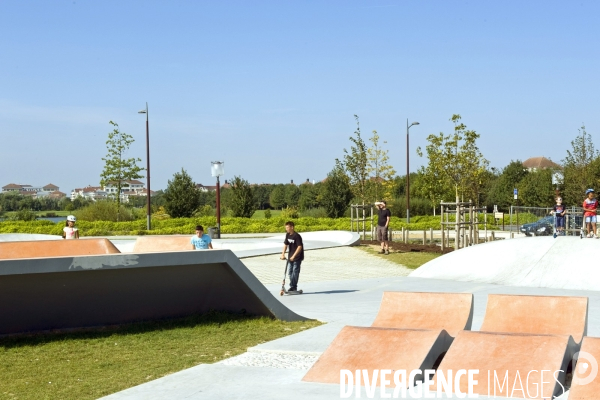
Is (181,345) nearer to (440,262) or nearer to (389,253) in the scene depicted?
(440,262)

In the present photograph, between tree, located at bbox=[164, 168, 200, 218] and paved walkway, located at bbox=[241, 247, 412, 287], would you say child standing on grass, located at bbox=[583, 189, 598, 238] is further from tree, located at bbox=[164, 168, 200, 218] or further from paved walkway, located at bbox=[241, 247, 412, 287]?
tree, located at bbox=[164, 168, 200, 218]

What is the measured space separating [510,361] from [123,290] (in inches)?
209

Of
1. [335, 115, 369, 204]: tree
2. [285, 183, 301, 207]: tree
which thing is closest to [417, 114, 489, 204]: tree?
[335, 115, 369, 204]: tree

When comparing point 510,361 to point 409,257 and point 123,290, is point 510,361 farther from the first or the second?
point 409,257

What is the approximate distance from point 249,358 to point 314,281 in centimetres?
864

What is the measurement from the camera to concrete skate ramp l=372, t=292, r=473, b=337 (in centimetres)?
762

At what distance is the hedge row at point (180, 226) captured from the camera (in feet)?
125

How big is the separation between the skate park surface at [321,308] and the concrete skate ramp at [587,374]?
0.25 m

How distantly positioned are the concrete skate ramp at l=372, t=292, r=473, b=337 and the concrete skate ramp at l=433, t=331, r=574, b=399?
3.49ft

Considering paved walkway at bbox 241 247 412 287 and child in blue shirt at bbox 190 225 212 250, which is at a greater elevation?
child in blue shirt at bbox 190 225 212 250

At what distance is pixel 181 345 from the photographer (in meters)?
8.32

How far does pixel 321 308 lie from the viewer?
11203 mm

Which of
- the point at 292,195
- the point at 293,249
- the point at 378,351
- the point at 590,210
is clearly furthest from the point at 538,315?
the point at 292,195

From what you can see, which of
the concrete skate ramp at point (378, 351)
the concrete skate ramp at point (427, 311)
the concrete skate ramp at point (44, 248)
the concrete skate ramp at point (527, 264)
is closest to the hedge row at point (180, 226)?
the concrete skate ramp at point (527, 264)
